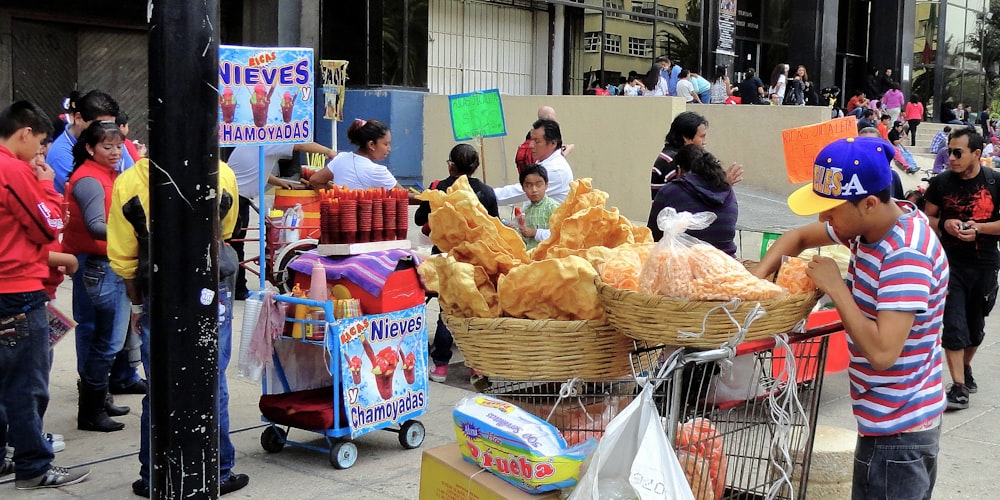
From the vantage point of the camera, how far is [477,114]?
9.74 m

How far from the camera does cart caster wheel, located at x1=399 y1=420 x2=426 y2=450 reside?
5.65 metres

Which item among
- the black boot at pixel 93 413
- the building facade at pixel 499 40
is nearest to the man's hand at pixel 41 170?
the black boot at pixel 93 413

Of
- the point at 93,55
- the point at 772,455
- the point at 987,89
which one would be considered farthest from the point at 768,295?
the point at 987,89

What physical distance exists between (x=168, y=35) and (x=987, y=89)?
42.7 meters

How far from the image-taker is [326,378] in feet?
18.6

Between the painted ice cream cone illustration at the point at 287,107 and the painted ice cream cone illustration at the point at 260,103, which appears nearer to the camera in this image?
the painted ice cream cone illustration at the point at 260,103

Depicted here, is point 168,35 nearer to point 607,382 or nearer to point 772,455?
point 607,382

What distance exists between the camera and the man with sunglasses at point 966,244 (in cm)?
660

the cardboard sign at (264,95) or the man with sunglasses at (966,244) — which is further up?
the cardboard sign at (264,95)

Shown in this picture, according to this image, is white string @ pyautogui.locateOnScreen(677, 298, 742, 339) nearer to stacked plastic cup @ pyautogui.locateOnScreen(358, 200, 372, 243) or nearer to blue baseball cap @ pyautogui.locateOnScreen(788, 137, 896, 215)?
blue baseball cap @ pyautogui.locateOnScreen(788, 137, 896, 215)

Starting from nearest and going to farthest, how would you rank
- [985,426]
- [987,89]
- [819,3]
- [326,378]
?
[326,378] → [985,426] → [819,3] → [987,89]

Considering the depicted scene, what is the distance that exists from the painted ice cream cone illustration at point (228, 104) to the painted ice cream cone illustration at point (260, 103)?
132 mm

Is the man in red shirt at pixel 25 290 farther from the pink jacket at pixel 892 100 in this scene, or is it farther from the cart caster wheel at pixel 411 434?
the pink jacket at pixel 892 100

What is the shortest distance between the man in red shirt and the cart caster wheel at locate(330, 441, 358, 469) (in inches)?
52.9
